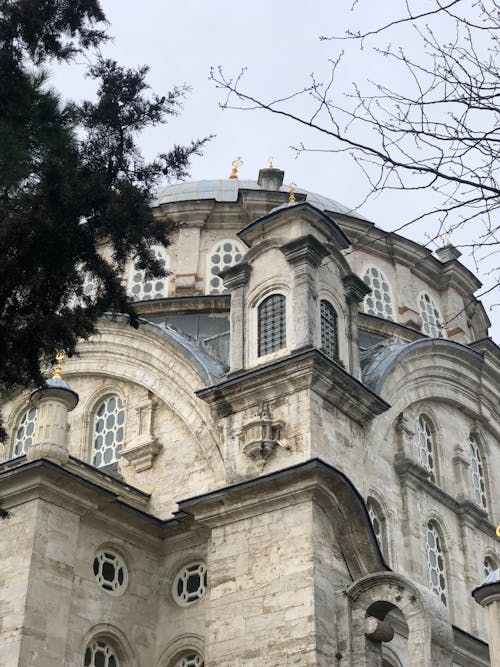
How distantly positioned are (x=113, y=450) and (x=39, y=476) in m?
4.13

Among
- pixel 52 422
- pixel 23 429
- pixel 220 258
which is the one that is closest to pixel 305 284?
pixel 52 422

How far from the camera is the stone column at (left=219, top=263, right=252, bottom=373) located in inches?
770

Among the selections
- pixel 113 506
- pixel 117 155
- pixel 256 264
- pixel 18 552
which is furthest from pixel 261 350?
pixel 117 155

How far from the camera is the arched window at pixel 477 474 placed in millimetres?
23500

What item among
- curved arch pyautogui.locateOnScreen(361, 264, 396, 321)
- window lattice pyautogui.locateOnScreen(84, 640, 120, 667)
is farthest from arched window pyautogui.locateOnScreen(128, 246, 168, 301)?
window lattice pyautogui.locateOnScreen(84, 640, 120, 667)

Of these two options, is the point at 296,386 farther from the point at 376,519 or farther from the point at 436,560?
the point at 436,560

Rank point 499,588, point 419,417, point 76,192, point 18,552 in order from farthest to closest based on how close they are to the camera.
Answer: point 419,417
point 18,552
point 499,588
point 76,192

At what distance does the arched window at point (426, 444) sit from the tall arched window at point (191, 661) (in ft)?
20.5

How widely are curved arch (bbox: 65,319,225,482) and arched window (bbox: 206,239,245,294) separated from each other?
462 centimetres

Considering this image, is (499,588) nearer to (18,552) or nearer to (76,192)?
(18,552)

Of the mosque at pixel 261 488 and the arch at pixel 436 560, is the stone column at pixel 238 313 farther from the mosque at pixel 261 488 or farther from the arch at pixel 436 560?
the arch at pixel 436 560

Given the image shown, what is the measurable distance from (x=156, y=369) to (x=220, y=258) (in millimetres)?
6138

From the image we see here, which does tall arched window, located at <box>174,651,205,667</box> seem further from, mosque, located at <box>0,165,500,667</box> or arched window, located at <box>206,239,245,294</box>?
arched window, located at <box>206,239,245,294</box>

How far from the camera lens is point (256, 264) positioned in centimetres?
2050
